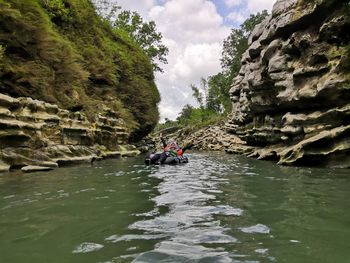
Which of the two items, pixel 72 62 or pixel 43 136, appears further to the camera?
pixel 72 62

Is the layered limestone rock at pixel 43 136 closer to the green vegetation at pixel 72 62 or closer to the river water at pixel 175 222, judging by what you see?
the green vegetation at pixel 72 62

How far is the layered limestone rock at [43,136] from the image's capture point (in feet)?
36.9

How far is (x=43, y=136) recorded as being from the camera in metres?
13.5

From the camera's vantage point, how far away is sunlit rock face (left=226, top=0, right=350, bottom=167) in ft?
41.7

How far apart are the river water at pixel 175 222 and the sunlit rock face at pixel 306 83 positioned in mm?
4811

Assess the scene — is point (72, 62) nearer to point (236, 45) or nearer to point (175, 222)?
point (175, 222)

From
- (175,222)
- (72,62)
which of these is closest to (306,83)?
(175,222)

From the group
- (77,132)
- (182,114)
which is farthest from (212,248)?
(182,114)

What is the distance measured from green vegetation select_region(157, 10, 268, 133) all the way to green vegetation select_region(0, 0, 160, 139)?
1821 centimetres

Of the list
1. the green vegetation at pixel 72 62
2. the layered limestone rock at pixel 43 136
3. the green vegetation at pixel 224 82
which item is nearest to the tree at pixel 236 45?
the green vegetation at pixel 224 82

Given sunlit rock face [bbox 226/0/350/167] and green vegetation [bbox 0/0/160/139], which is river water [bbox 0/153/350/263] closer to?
sunlit rock face [bbox 226/0/350/167]

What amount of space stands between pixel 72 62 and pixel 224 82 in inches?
1593

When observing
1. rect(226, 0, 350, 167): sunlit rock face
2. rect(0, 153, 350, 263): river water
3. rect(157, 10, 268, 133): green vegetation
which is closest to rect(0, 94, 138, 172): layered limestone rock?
rect(0, 153, 350, 263): river water

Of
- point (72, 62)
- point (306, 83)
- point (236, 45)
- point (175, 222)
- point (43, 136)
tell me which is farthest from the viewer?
point (236, 45)
